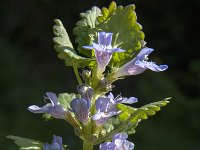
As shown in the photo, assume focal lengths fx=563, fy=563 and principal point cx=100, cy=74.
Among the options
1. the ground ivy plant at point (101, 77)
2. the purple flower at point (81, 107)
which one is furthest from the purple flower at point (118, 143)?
the purple flower at point (81, 107)

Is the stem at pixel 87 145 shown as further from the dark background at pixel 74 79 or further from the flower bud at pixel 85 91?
the dark background at pixel 74 79

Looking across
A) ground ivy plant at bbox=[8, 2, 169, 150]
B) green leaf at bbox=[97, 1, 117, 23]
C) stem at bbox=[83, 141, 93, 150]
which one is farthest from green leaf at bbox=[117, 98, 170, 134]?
green leaf at bbox=[97, 1, 117, 23]

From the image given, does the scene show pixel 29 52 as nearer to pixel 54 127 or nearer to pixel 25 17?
pixel 25 17

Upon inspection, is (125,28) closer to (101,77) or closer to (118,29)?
(118,29)

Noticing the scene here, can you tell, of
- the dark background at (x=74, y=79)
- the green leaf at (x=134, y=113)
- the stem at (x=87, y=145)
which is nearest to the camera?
the green leaf at (x=134, y=113)

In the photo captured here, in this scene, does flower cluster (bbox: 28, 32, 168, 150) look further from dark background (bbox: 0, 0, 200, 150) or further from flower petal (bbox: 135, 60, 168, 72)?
dark background (bbox: 0, 0, 200, 150)

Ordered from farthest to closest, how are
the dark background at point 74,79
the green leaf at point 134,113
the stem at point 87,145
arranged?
the dark background at point 74,79 → the stem at point 87,145 → the green leaf at point 134,113

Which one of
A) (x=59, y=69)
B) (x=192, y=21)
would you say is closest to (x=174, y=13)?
(x=192, y=21)
